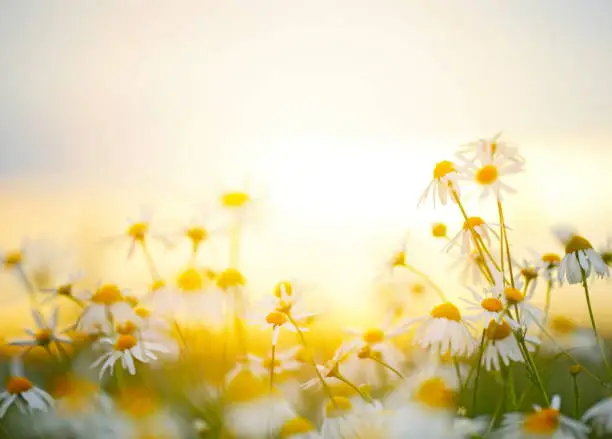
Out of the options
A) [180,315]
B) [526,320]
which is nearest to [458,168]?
[526,320]

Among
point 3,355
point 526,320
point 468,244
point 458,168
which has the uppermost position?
point 458,168

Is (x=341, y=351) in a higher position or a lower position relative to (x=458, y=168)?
lower

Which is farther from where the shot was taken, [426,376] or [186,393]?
[186,393]

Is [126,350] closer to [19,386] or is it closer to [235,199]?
[19,386]

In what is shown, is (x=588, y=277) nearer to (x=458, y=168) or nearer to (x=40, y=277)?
(x=458, y=168)

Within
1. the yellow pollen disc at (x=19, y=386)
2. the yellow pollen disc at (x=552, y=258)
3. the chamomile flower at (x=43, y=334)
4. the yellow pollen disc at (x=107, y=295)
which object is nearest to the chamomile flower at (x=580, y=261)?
the yellow pollen disc at (x=552, y=258)

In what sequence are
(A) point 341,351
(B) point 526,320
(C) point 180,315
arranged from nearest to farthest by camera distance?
(B) point 526,320
(A) point 341,351
(C) point 180,315
